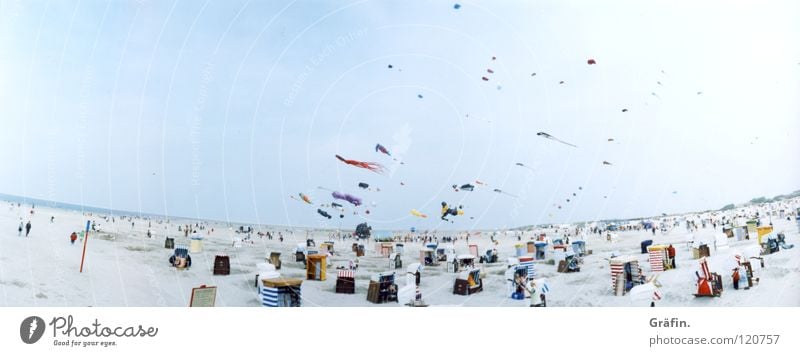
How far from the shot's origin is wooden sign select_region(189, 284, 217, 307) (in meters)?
6.97

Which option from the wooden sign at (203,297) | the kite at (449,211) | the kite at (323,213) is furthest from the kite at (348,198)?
the wooden sign at (203,297)

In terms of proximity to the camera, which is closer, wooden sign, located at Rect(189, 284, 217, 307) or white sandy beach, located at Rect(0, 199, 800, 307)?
wooden sign, located at Rect(189, 284, 217, 307)

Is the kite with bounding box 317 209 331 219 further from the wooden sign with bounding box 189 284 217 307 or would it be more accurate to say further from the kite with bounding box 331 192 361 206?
the wooden sign with bounding box 189 284 217 307

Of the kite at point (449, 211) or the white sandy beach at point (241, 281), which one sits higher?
the kite at point (449, 211)

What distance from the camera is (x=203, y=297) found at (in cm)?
705

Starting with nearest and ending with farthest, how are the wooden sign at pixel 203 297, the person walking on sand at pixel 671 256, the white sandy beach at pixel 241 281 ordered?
the wooden sign at pixel 203 297 < the white sandy beach at pixel 241 281 < the person walking on sand at pixel 671 256

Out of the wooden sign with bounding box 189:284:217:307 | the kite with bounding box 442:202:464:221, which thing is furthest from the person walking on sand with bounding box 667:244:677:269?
the wooden sign with bounding box 189:284:217:307

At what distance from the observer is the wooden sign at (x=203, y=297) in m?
6.97

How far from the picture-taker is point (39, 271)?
832 centimetres

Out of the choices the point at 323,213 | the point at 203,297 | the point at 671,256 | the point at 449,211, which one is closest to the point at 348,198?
the point at 323,213

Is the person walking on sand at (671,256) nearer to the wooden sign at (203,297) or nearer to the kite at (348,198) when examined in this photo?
the kite at (348,198)
